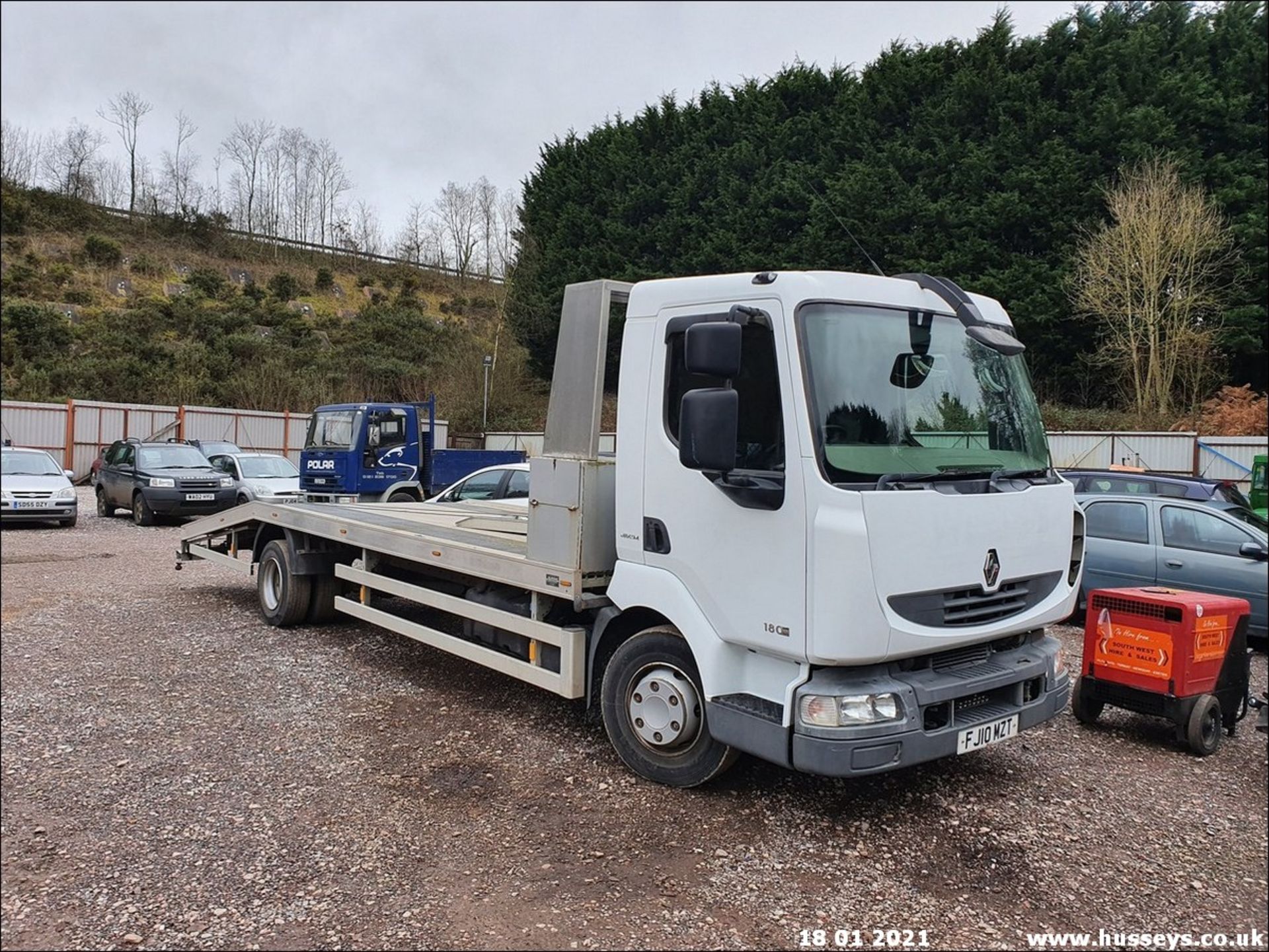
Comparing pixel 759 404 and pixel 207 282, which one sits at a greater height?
pixel 207 282

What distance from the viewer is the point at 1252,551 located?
686 cm

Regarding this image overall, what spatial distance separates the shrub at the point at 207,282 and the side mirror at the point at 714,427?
1547 inches

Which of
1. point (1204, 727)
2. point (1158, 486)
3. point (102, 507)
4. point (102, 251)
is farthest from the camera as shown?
point (102, 251)

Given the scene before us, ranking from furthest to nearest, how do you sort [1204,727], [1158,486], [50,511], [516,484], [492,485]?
1. [50,511]
2. [492,485]
3. [516,484]
4. [1158,486]
5. [1204,727]

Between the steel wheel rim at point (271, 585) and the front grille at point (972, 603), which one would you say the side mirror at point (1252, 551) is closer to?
the front grille at point (972, 603)

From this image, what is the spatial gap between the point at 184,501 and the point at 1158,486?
15453 mm

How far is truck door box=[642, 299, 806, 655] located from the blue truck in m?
11.7

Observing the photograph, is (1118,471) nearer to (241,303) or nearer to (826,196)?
(826,196)

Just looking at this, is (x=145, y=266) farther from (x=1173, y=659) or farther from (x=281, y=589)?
(x=1173, y=659)

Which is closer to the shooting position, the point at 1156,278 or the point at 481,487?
the point at 481,487

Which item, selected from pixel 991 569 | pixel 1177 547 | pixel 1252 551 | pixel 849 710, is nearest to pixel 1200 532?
pixel 1177 547

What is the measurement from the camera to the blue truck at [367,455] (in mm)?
15562

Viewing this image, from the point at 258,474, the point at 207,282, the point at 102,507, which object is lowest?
the point at 102,507

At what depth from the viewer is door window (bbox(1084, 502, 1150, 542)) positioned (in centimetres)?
790
